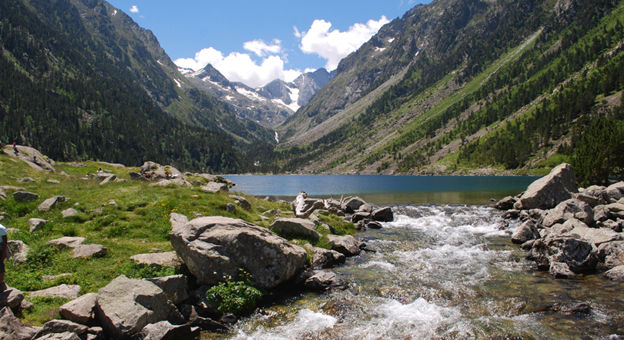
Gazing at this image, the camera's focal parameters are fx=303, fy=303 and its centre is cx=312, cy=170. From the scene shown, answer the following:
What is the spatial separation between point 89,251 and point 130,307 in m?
6.23

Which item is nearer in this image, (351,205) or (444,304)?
(444,304)

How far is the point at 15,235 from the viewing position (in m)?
14.7

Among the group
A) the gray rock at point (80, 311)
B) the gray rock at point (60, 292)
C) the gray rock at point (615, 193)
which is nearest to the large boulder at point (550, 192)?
the gray rock at point (615, 193)

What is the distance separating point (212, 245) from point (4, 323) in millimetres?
6869

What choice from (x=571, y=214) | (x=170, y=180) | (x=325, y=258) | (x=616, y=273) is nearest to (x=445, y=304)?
(x=325, y=258)

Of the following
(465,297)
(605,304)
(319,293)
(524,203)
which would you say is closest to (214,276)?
(319,293)

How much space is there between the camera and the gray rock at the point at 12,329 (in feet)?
25.4

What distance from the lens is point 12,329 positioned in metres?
7.96

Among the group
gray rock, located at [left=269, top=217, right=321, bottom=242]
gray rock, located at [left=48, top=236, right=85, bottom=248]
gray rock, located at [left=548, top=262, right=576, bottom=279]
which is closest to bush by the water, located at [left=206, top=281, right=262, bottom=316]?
gray rock, located at [left=48, top=236, right=85, bottom=248]

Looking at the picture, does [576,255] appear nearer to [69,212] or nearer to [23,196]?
[69,212]

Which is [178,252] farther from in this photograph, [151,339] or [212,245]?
[151,339]

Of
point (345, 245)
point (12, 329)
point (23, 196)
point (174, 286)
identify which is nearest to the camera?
point (12, 329)

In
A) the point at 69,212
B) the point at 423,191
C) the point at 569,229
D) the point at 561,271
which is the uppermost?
the point at 69,212

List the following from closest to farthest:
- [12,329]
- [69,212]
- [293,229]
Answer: [12,329]
[69,212]
[293,229]
